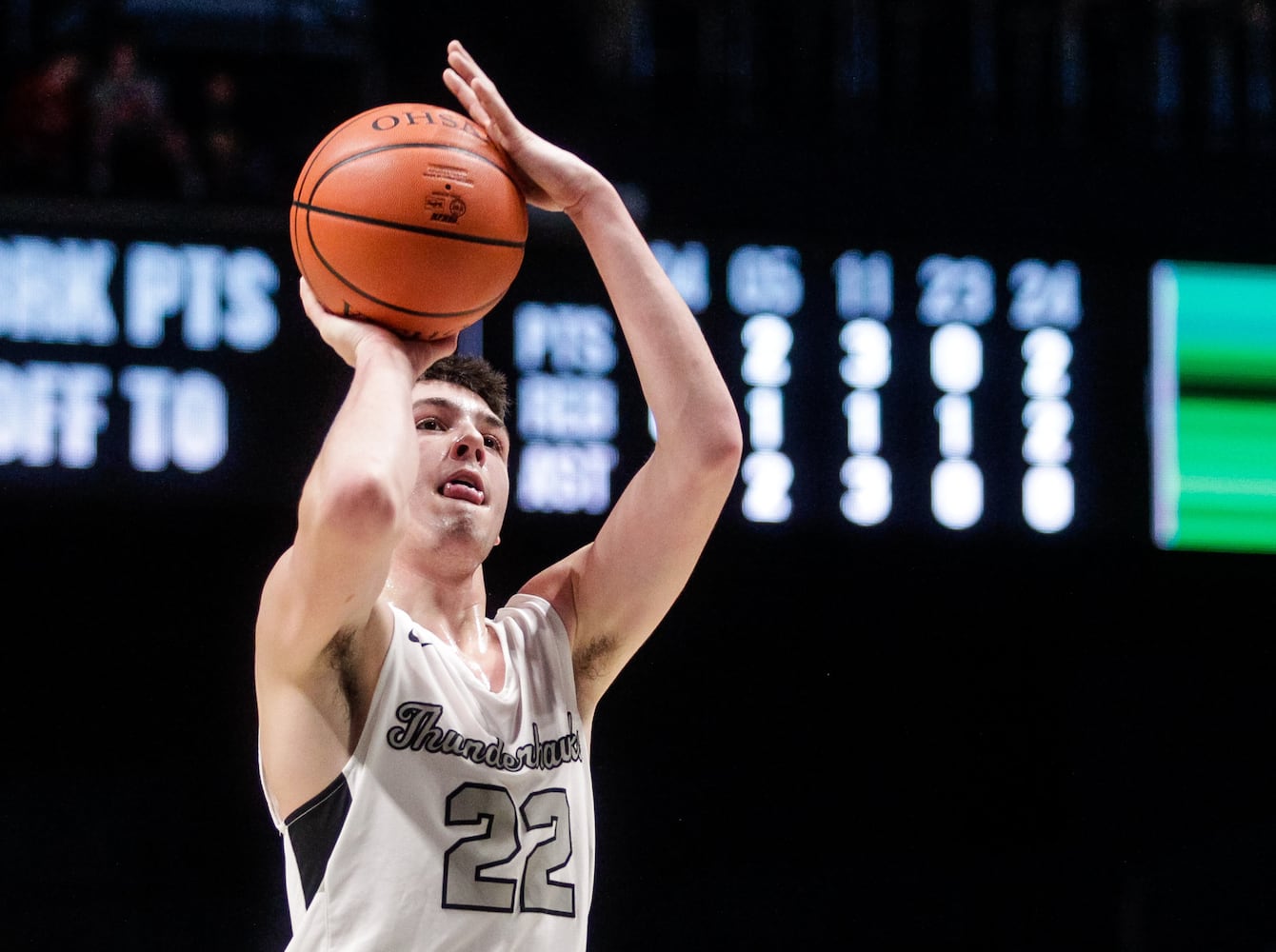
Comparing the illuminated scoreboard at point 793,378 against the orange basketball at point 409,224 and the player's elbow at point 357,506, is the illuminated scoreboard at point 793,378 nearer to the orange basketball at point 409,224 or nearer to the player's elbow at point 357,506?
the orange basketball at point 409,224

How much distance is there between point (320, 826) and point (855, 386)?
332 centimetres

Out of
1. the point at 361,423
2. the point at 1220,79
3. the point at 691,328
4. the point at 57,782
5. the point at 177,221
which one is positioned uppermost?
the point at 1220,79

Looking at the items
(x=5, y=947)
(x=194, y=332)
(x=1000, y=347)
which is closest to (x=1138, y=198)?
(x=1000, y=347)

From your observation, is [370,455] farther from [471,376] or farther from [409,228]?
[471,376]

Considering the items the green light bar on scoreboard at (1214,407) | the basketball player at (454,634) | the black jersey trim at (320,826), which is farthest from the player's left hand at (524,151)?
the green light bar on scoreboard at (1214,407)

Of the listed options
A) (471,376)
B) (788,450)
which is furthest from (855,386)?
(471,376)

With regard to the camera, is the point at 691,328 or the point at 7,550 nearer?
the point at 691,328

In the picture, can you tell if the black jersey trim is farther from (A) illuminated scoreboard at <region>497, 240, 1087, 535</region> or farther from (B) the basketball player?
(A) illuminated scoreboard at <region>497, 240, 1087, 535</region>

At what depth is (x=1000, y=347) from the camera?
537 centimetres

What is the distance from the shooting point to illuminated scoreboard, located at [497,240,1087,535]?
16.9 ft

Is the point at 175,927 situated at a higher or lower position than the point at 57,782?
lower

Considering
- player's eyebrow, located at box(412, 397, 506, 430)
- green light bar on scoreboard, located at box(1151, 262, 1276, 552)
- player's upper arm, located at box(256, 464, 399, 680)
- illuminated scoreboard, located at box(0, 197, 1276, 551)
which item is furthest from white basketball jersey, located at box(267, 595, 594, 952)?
green light bar on scoreboard, located at box(1151, 262, 1276, 552)

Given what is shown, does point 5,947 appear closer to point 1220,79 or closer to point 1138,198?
point 1138,198

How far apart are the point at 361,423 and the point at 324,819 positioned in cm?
56
